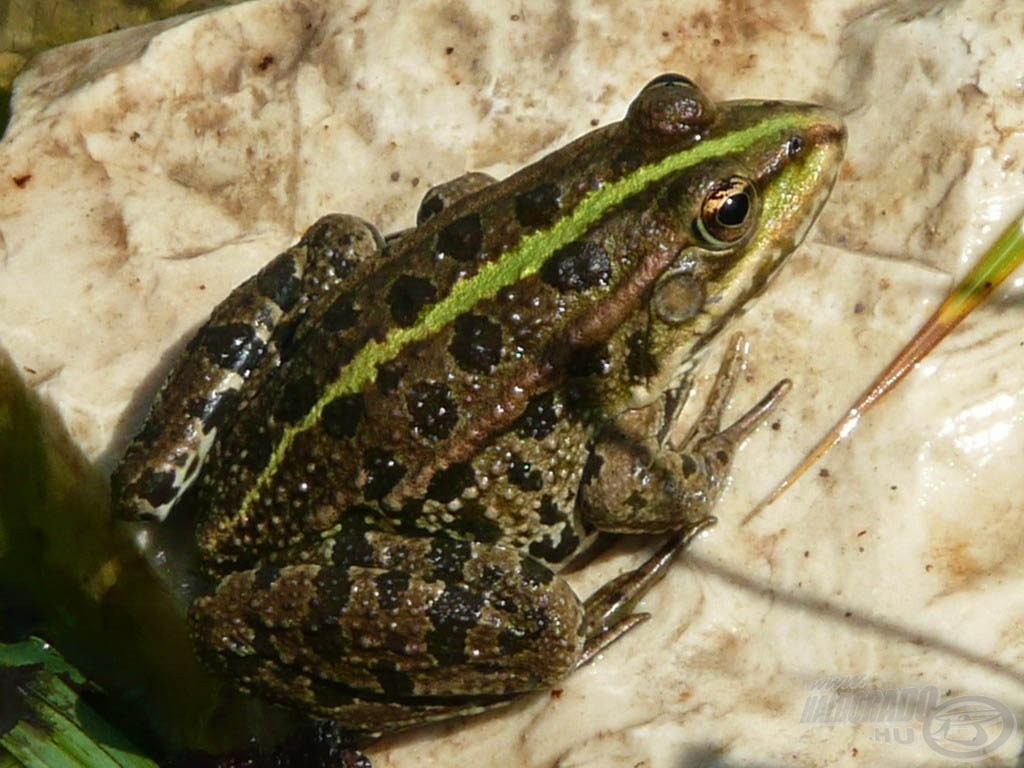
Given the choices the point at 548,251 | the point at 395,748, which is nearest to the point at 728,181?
the point at 548,251

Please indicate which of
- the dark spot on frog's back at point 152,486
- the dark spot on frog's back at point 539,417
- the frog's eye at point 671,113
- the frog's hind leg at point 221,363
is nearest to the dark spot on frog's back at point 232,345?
the frog's hind leg at point 221,363

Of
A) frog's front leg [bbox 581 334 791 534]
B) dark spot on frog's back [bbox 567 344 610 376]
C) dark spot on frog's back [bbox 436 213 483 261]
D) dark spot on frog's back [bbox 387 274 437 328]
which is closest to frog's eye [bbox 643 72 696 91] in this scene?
dark spot on frog's back [bbox 436 213 483 261]

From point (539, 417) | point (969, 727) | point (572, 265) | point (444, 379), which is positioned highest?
point (572, 265)

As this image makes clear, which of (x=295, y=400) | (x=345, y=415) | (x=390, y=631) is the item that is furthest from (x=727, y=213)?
(x=390, y=631)

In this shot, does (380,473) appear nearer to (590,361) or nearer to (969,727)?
(590,361)

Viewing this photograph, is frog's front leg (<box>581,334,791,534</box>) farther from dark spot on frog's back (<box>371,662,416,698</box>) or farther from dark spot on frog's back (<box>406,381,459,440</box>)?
dark spot on frog's back (<box>371,662,416,698</box>)

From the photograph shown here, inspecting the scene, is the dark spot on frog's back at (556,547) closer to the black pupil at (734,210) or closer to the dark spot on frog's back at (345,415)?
the dark spot on frog's back at (345,415)

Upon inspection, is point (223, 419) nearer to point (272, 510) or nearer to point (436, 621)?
point (272, 510)
